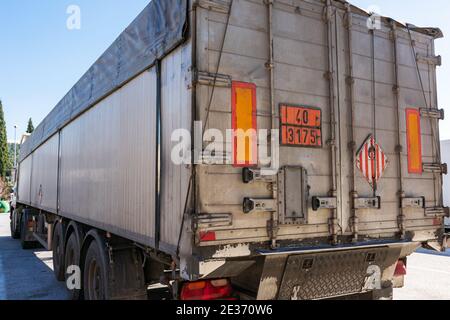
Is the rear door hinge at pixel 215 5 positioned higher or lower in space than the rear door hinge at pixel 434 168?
higher

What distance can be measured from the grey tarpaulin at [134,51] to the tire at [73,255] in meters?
2.13

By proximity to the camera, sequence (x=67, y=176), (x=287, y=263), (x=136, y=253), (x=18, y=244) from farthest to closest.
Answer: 1. (x=18, y=244)
2. (x=67, y=176)
3. (x=136, y=253)
4. (x=287, y=263)

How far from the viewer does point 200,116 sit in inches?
117

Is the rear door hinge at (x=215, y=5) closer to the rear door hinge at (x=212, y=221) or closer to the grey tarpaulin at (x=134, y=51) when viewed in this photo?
the grey tarpaulin at (x=134, y=51)

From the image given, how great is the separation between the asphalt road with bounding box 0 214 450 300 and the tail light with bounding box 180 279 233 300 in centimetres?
410

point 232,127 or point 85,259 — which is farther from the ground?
point 232,127

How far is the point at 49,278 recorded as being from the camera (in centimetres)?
825

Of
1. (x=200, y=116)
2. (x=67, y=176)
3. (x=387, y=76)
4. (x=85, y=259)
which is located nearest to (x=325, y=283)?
(x=200, y=116)

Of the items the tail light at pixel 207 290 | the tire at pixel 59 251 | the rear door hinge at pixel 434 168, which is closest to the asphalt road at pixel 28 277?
the tire at pixel 59 251

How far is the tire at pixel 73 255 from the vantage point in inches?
229

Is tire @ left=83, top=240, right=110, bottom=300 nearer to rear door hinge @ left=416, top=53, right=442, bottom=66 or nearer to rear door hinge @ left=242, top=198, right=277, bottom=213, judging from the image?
rear door hinge @ left=242, top=198, right=277, bottom=213

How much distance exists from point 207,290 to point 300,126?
1.66 metres
